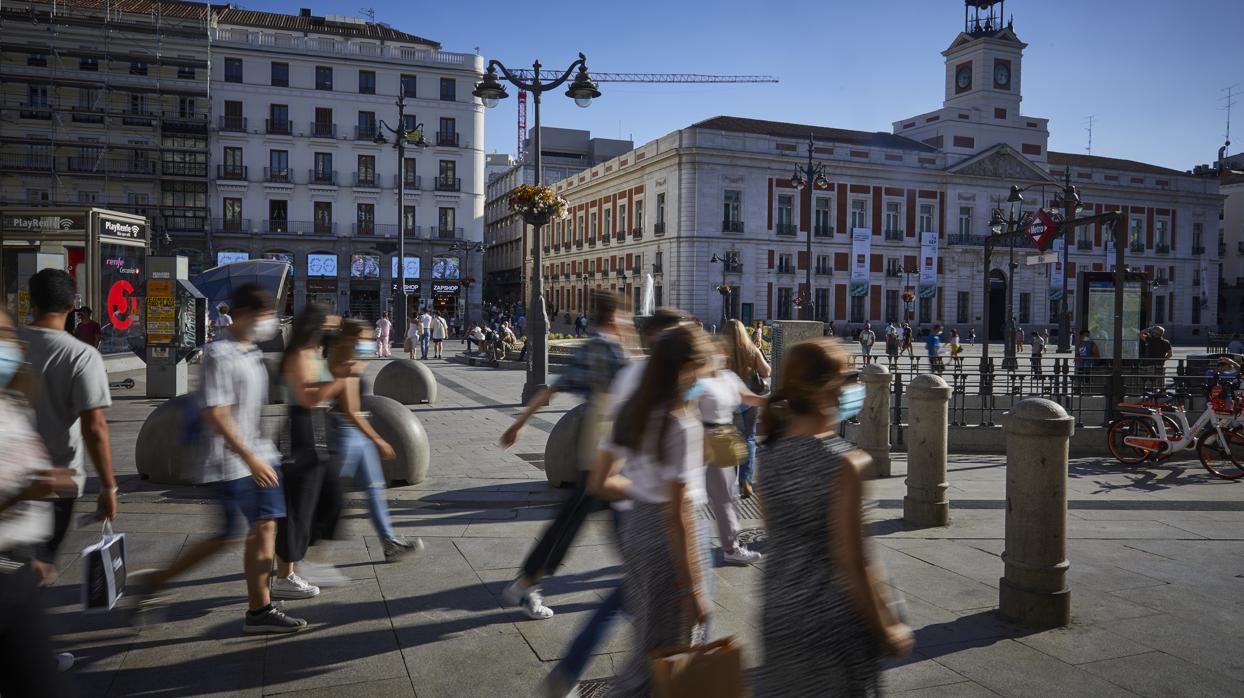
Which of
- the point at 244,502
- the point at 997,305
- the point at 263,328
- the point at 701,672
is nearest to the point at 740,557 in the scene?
the point at 244,502

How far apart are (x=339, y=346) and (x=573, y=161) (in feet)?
261

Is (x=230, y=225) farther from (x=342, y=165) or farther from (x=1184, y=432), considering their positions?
(x=1184, y=432)

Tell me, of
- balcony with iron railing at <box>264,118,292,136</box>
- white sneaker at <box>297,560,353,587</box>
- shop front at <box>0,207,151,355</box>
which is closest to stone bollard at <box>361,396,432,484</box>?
white sneaker at <box>297,560,353,587</box>

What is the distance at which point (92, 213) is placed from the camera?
1767cm

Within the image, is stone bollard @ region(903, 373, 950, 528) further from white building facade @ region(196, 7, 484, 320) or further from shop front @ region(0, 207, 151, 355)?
white building facade @ region(196, 7, 484, 320)

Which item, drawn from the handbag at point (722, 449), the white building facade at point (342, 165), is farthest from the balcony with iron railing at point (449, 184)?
the handbag at point (722, 449)

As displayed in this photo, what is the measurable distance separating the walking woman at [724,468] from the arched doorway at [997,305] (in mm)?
56198

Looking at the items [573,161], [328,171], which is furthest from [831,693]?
[573,161]

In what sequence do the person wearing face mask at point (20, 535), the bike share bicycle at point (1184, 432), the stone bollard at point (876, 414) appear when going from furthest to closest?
the bike share bicycle at point (1184, 432), the stone bollard at point (876, 414), the person wearing face mask at point (20, 535)

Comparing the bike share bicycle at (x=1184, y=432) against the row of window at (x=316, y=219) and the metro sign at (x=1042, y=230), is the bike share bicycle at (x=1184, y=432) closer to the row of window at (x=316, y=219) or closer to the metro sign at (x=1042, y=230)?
the metro sign at (x=1042, y=230)

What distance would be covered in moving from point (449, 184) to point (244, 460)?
162 ft

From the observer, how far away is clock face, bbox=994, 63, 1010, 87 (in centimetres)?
6088

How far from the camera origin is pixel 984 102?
6003cm

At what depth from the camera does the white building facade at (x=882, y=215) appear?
51125 millimetres
